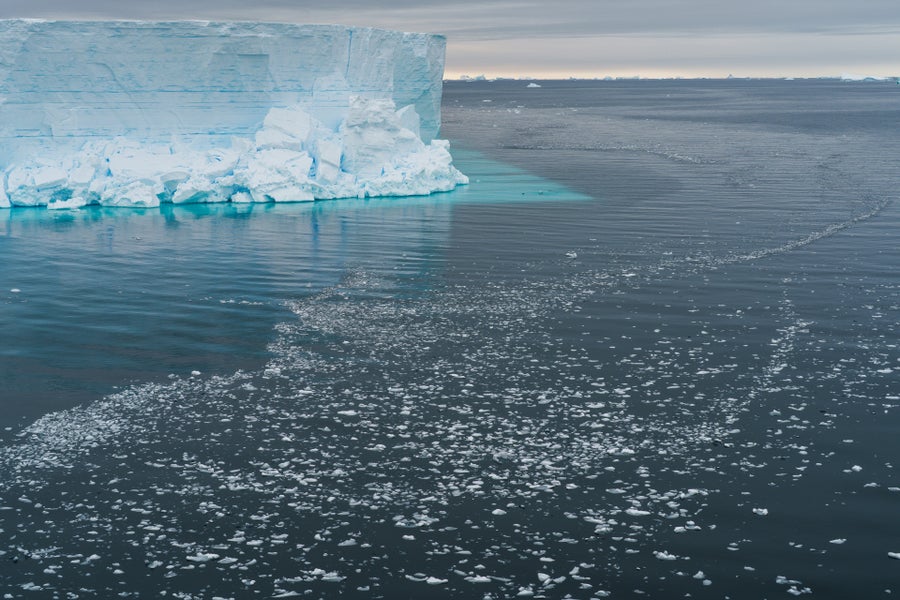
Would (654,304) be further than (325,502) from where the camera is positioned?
Yes

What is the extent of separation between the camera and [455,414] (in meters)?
7.70

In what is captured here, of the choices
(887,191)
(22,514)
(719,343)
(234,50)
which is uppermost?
(234,50)

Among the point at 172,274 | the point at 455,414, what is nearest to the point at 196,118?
the point at 172,274

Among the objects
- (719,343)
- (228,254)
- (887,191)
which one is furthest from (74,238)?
(887,191)

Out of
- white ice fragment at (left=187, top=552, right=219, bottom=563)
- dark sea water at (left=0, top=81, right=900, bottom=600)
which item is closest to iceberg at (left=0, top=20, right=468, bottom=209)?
dark sea water at (left=0, top=81, right=900, bottom=600)

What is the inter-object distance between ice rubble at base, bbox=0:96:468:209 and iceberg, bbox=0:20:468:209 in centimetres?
3

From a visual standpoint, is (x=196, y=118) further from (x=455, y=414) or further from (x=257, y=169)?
(x=455, y=414)

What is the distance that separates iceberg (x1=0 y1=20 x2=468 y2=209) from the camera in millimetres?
19484

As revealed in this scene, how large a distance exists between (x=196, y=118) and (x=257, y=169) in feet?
5.94

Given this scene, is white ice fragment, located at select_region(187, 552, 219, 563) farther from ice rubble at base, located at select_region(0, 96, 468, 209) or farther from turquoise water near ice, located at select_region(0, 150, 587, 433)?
ice rubble at base, located at select_region(0, 96, 468, 209)

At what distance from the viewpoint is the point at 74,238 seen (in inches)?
639

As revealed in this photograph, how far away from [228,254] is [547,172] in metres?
13.1

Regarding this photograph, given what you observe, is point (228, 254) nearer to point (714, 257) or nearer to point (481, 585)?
point (714, 257)

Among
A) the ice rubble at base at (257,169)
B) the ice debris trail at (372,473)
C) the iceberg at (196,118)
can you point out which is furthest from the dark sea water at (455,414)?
the iceberg at (196,118)
